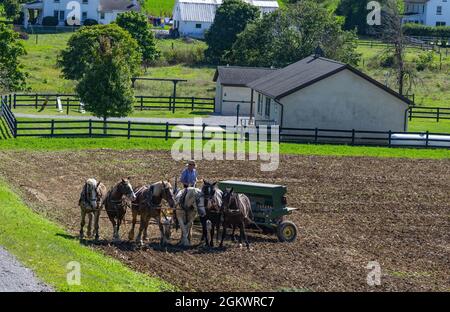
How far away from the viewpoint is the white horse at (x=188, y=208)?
2300 centimetres

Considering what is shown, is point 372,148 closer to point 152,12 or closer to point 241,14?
point 241,14

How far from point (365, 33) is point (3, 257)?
97.5 m

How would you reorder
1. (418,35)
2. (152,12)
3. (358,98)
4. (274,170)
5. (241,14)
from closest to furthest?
(274,170) → (358,98) → (241,14) → (418,35) → (152,12)

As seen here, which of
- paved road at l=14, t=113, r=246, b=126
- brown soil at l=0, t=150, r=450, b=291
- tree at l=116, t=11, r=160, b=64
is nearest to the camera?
brown soil at l=0, t=150, r=450, b=291

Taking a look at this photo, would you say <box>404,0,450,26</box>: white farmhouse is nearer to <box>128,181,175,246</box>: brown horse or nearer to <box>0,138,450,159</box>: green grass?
<box>0,138,450,159</box>: green grass

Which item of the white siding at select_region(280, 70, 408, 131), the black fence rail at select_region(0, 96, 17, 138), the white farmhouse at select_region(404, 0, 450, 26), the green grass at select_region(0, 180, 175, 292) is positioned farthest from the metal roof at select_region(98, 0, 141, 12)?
the green grass at select_region(0, 180, 175, 292)

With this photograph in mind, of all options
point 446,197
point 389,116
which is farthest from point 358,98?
point 446,197

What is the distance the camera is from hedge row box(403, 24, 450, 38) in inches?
4338

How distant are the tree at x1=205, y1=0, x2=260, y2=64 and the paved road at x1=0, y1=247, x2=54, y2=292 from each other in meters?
73.9

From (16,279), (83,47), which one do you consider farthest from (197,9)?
(16,279)

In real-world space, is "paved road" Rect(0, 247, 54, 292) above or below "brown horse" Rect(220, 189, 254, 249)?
below

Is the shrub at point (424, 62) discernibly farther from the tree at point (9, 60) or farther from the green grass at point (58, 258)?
the green grass at point (58, 258)

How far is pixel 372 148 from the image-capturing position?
4656cm
